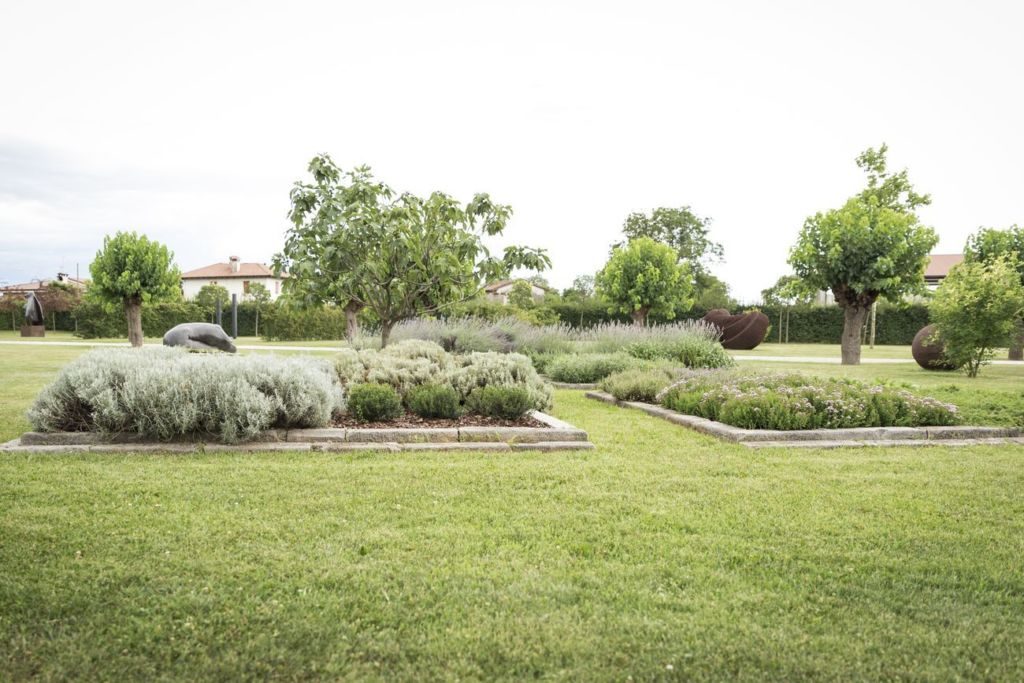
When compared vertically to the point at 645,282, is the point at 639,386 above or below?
below

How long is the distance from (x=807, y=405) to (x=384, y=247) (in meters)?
6.15

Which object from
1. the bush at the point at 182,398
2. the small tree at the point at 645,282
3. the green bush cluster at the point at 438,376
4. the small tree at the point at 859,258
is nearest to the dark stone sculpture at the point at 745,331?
the small tree at the point at 645,282

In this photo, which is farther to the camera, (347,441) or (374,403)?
(374,403)

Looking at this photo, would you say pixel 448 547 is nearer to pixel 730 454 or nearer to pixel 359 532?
pixel 359 532

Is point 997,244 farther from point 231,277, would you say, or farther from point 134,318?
point 231,277

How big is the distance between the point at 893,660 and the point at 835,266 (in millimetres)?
18877

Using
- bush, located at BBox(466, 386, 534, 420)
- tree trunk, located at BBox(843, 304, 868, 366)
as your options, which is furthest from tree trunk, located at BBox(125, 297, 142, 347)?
tree trunk, located at BBox(843, 304, 868, 366)

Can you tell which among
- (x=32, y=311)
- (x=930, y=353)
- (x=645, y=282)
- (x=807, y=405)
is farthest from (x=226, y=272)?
(x=807, y=405)

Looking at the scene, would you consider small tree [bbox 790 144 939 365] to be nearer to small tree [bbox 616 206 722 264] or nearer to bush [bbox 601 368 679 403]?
bush [bbox 601 368 679 403]

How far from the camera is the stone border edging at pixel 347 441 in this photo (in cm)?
536

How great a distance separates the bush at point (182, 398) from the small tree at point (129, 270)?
61.6ft

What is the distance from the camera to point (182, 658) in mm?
2279

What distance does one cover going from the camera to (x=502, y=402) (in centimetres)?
658

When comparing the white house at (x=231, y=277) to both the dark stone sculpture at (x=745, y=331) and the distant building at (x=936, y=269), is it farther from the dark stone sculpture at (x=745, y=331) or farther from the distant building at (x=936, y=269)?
the distant building at (x=936, y=269)
